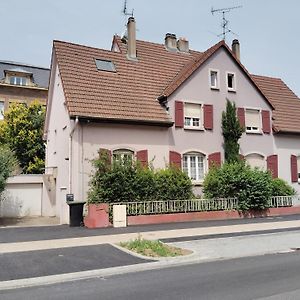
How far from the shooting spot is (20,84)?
42625 mm

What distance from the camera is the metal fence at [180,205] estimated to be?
17406mm

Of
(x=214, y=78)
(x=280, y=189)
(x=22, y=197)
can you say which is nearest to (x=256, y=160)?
(x=280, y=189)

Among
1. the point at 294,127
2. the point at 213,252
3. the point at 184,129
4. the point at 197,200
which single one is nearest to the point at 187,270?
the point at 213,252

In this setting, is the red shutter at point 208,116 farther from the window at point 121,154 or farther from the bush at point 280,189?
the window at point 121,154

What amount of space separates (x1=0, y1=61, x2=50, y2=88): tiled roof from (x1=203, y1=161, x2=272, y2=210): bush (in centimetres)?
2899

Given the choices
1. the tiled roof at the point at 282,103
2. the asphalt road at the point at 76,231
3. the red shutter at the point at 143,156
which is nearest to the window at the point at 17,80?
the tiled roof at the point at 282,103

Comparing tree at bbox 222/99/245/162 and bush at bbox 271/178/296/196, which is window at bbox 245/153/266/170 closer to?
tree at bbox 222/99/245/162

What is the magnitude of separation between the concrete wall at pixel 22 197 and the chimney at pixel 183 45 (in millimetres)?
12970

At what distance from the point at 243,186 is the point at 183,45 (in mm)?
12494

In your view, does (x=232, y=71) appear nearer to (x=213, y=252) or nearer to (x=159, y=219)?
(x=159, y=219)

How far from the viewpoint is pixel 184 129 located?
22453 mm

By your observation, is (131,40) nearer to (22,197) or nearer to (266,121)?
(266,121)

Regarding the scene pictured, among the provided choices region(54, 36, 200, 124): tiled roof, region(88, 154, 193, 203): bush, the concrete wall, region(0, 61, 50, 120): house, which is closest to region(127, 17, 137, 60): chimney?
region(54, 36, 200, 124): tiled roof

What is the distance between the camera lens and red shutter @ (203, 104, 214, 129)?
913 inches
